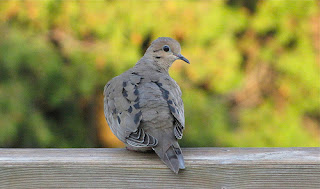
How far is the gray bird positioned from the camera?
2.08 meters

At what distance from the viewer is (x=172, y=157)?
6.18ft

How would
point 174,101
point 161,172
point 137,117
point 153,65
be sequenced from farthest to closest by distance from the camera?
point 153,65
point 174,101
point 137,117
point 161,172

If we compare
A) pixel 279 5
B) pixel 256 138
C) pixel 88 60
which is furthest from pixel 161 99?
pixel 279 5

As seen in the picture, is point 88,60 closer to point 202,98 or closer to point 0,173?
point 202,98

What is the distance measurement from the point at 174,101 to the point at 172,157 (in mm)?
570

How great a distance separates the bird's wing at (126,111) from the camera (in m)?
2.22

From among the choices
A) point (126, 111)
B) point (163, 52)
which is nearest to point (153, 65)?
point (163, 52)

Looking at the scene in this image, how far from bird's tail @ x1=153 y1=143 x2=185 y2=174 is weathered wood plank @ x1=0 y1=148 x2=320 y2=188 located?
3 centimetres

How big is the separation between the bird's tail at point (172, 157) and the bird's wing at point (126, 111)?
0.08 meters

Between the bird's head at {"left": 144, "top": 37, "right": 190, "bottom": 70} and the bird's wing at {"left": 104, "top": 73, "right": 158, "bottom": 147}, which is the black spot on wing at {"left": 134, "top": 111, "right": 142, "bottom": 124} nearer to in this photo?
the bird's wing at {"left": 104, "top": 73, "right": 158, "bottom": 147}

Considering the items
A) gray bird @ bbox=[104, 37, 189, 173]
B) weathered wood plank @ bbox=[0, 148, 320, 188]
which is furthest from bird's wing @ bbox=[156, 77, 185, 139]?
weathered wood plank @ bbox=[0, 148, 320, 188]

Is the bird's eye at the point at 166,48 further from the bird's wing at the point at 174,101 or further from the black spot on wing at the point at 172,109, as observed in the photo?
the black spot on wing at the point at 172,109

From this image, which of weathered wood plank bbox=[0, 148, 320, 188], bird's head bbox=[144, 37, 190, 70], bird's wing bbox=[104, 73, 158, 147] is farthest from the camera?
bird's head bbox=[144, 37, 190, 70]

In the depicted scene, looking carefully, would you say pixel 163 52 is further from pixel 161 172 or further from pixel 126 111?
pixel 161 172
